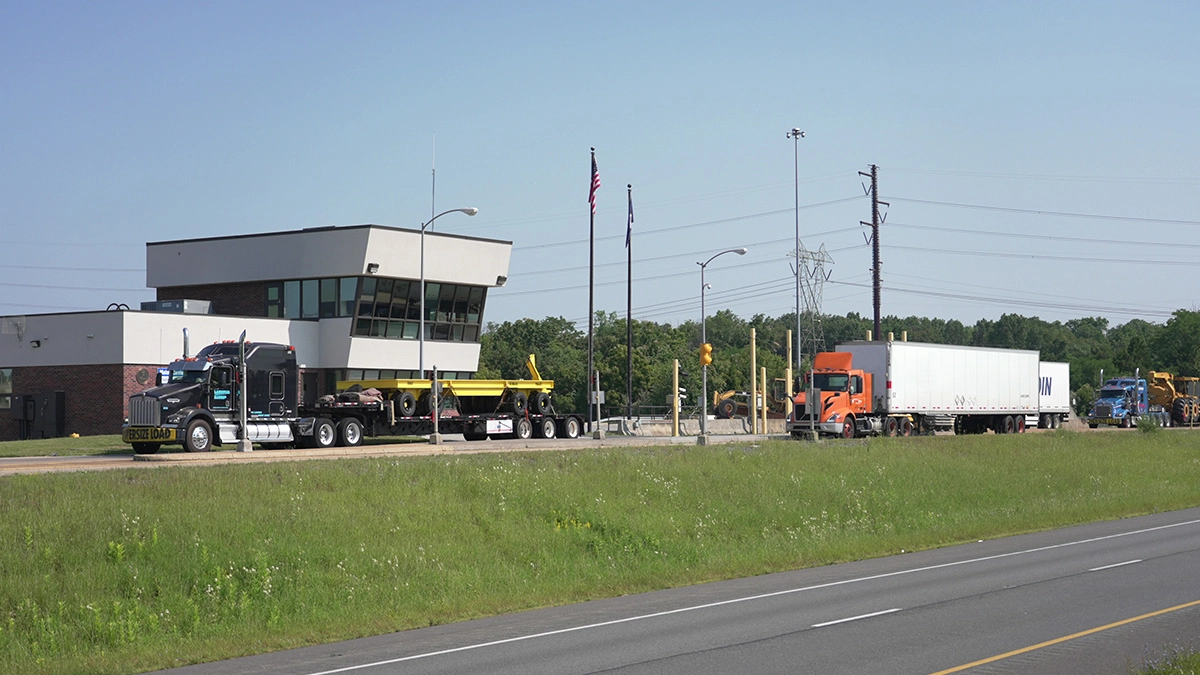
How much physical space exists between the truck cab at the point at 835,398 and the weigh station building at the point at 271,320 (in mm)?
17388

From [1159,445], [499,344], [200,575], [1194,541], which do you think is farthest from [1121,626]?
[499,344]

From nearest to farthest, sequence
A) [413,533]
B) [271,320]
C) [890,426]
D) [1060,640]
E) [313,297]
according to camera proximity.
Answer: [1060,640] → [413,533] → [890,426] → [271,320] → [313,297]

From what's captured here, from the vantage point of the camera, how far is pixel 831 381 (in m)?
49.6

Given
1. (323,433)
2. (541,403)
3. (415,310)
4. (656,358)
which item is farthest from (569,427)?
(656,358)

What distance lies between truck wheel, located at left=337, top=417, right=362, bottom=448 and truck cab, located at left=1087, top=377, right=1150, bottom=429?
157 feet

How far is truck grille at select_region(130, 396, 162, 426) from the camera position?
34812 mm

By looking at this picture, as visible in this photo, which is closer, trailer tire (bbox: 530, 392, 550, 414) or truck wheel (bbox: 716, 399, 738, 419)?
trailer tire (bbox: 530, 392, 550, 414)

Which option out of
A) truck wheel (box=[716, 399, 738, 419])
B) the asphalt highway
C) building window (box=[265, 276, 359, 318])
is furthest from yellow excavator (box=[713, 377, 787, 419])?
the asphalt highway

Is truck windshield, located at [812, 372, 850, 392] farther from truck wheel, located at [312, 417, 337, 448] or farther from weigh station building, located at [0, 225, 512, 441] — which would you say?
truck wheel, located at [312, 417, 337, 448]

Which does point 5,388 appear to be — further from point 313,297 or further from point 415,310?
point 415,310

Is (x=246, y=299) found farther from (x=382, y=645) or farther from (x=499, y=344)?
(x=499, y=344)

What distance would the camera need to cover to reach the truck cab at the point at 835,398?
48.8m

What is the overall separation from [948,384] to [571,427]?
1781 centimetres

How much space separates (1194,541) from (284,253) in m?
47.6
